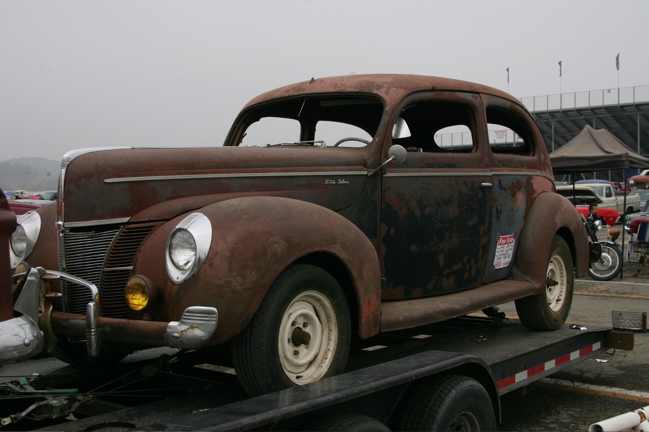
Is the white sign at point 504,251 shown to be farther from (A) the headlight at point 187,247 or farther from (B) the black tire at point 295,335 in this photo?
(A) the headlight at point 187,247

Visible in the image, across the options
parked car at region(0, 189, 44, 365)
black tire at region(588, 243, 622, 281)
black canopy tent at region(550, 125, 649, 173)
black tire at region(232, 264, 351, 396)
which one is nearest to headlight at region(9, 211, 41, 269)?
parked car at region(0, 189, 44, 365)

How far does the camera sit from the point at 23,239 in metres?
3.39

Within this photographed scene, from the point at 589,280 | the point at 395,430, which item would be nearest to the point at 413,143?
the point at 395,430

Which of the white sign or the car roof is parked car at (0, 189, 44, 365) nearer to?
the car roof

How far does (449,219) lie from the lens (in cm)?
403

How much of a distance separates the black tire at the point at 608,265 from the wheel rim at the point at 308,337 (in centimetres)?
926

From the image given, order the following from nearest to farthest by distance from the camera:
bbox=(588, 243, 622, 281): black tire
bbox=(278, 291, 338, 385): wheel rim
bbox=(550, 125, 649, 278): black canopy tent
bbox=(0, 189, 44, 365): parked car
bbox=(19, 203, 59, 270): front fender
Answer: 1. bbox=(0, 189, 44, 365): parked car
2. bbox=(278, 291, 338, 385): wheel rim
3. bbox=(19, 203, 59, 270): front fender
4. bbox=(588, 243, 622, 281): black tire
5. bbox=(550, 125, 649, 278): black canopy tent

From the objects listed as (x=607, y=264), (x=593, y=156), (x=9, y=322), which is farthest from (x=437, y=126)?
(x=593, y=156)

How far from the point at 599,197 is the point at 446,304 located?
891 inches

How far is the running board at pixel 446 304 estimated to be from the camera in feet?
11.4

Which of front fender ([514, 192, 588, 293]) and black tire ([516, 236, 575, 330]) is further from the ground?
front fender ([514, 192, 588, 293])

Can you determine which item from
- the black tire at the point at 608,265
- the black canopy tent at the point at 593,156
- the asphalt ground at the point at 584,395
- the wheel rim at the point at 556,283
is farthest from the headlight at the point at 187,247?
the black canopy tent at the point at 593,156

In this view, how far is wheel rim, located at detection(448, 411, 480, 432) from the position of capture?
313 cm

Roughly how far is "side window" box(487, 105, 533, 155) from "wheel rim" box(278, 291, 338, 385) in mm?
2645
